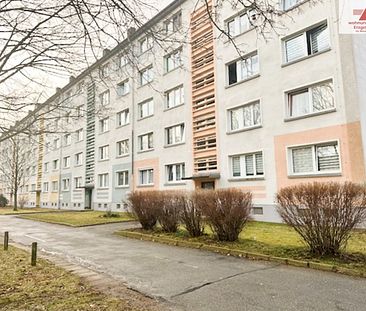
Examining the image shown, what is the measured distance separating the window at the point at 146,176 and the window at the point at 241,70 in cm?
1043

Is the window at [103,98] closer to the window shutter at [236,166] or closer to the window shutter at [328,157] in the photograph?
the window shutter at [328,157]

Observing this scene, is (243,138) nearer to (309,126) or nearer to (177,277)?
(309,126)

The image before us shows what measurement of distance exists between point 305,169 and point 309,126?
7.08ft

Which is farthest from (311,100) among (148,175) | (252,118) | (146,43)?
(148,175)

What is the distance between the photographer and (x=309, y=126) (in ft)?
52.6

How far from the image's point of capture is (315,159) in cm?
1575

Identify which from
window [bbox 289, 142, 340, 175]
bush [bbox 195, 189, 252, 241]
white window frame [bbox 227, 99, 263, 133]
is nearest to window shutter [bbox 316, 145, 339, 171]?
window [bbox 289, 142, 340, 175]

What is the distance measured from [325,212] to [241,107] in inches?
512

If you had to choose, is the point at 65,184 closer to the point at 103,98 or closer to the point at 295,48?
the point at 295,48

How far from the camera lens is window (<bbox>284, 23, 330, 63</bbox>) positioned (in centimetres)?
1617

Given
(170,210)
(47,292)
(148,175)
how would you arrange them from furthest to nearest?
(148,175) → (170,210) → (47,292)

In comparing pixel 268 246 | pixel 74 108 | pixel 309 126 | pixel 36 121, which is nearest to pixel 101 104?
pixel 74 108

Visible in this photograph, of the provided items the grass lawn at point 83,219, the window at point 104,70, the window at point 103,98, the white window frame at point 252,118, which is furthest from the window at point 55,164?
the window at point 104,70

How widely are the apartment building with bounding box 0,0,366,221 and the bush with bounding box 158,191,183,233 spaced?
3.97 metres
